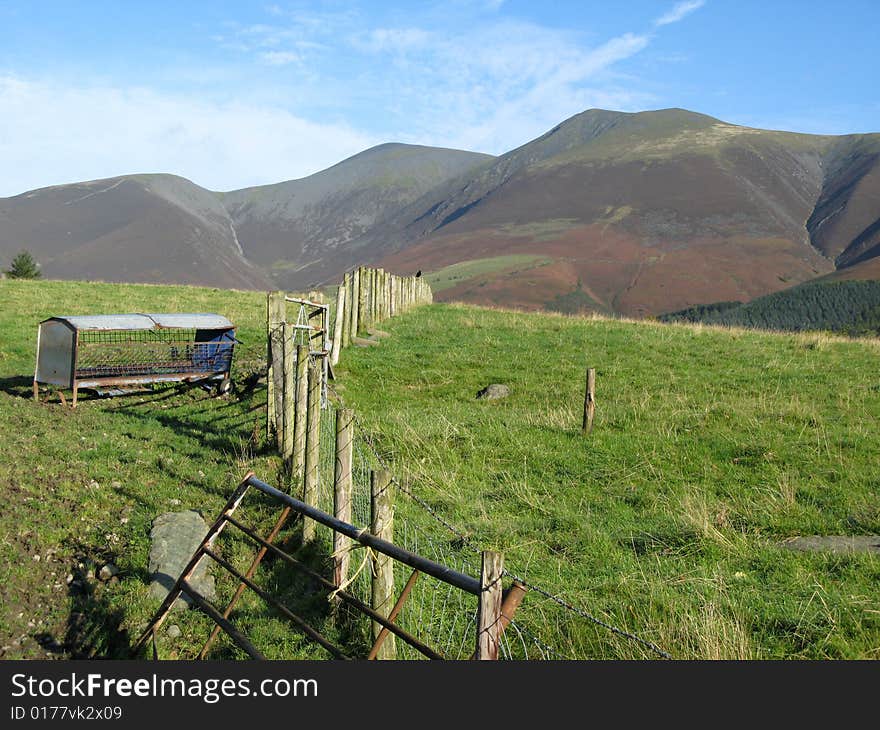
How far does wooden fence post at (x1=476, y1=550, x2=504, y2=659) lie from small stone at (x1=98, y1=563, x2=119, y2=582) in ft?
14.8

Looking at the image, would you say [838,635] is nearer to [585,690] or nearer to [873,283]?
[585,690]

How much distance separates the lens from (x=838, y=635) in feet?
16.3

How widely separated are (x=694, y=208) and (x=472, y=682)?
147033 mm

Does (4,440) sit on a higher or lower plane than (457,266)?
lower

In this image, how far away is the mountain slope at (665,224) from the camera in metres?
100

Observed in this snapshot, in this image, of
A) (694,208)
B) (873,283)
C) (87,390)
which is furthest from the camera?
(694,208)

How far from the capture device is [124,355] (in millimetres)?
13773

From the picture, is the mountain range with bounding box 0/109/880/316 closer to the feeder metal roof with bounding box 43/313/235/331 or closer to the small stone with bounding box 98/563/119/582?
the feeder metal roof with bounding box 43/313/235/331

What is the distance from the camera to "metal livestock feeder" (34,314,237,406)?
41.4 feet

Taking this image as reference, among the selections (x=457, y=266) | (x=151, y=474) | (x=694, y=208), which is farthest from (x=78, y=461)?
(x=694, y=208)

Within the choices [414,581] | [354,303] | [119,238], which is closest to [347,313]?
[354,303]

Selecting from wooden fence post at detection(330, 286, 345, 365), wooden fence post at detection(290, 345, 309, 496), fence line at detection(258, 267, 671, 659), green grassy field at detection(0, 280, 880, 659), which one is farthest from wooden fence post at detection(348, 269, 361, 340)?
wooden fence post at detection(290, 345, 309, 496)

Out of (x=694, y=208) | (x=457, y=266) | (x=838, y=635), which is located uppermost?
(x=694, y=208)

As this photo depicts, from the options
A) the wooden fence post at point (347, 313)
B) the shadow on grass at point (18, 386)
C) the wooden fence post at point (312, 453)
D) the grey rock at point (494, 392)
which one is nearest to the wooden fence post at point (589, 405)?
the grey rock at point (494, 392)
